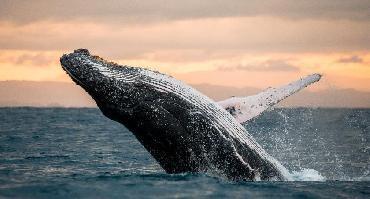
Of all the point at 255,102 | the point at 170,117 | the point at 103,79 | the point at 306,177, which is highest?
the point at 103,79

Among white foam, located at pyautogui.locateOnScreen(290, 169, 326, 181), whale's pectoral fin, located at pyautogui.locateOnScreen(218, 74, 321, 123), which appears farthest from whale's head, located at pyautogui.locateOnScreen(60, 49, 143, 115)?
white foam, located at pyautogui.locateOnScreen(290, 169, 326, 181)

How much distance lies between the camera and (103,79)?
8156mm

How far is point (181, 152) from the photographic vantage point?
336 inches

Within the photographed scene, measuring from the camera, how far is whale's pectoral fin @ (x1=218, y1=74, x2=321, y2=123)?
936 cm

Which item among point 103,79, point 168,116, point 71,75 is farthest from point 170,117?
point 71,75

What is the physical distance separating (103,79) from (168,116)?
117 cm

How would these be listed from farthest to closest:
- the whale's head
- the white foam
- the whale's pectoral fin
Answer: the white foam, the whale's pectoral fin, the whale's head

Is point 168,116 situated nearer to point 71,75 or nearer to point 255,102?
point 71,75

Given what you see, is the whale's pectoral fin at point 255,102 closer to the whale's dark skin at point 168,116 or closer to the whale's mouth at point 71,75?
the whale's dark skin at point 168,116

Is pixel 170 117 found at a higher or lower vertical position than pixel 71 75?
lower

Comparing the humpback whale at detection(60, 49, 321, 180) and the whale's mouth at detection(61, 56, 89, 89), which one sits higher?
the whale's mouth at detection(61, 56, 89, 89)

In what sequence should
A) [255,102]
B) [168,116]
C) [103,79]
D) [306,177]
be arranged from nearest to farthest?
1. [103,79]
2. [168,116]
3. [255,102]
4. [306,177]

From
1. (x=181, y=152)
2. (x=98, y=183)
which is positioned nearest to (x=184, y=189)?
(x=181, y=152)

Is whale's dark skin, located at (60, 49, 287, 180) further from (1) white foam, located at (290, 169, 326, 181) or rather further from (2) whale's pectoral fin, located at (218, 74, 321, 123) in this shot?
(1) white foam, located at (290, 169, 326, 181)
